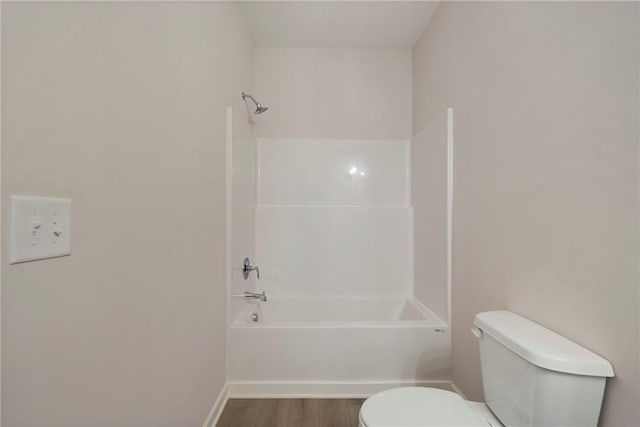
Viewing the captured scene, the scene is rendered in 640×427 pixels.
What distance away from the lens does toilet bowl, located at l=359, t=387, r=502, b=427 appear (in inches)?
37.4

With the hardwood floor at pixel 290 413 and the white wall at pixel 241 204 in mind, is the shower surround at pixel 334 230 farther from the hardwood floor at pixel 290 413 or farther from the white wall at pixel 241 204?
the hardwood floor at pixel 290 413

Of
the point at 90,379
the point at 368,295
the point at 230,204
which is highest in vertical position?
the point at 230,204

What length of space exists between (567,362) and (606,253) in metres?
0.33

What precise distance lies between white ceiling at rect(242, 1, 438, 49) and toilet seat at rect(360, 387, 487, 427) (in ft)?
7.74

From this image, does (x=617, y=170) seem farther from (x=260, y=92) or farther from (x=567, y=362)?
(x=260, y=92)

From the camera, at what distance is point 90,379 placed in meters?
0.74

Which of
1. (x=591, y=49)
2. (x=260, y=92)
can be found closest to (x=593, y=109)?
(x=591, y=49)

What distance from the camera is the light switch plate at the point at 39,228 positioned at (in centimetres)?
54

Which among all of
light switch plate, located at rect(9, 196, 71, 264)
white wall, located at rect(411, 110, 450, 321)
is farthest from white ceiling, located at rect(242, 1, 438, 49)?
light switch plate, located at rect(9, 196, 71, 264)

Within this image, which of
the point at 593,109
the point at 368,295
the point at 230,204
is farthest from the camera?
the point at 368,295

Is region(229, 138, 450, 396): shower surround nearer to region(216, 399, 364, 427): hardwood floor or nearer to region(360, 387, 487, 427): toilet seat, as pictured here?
region(216, 399, 364, 427): hardwood floor

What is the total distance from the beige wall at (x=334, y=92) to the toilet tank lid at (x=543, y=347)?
194 centimetres

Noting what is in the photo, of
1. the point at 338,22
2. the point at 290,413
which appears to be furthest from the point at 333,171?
the point at 290,413

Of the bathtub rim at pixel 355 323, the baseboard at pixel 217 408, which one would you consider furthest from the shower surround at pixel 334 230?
the baseboard at pixel 217 408
